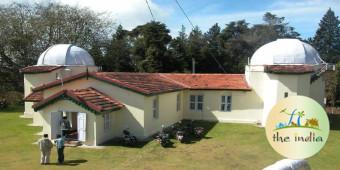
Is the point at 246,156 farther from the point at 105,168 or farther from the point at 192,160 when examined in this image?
the point at 105,168

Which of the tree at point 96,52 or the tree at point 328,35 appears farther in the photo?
the tree at point 328,35

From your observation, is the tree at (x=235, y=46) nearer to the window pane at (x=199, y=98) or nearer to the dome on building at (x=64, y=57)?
the window pane at (x=199, y=98)

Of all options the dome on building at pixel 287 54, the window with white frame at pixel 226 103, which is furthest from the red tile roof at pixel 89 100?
the dome on building at pixel 287 54

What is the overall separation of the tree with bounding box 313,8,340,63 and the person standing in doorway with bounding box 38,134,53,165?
85.8m

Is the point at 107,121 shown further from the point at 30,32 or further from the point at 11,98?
the point at 30,32

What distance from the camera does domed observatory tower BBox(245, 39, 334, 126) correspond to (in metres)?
25.1

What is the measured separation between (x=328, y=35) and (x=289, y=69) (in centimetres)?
7336

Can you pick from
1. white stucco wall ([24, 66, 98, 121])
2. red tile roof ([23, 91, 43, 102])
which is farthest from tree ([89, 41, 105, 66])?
red tile roof ([23, 91, 43, 102])

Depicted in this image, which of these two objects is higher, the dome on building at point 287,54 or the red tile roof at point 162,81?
the dome on building at point 287,54

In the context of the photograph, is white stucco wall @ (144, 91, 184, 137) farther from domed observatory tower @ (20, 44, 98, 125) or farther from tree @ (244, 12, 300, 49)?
tree @ (244, 12, 300, 49)

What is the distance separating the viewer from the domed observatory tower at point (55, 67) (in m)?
30.4

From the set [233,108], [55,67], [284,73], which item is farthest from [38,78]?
[284,73]

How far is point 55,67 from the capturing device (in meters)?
30.8

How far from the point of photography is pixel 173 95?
89.0 ft
